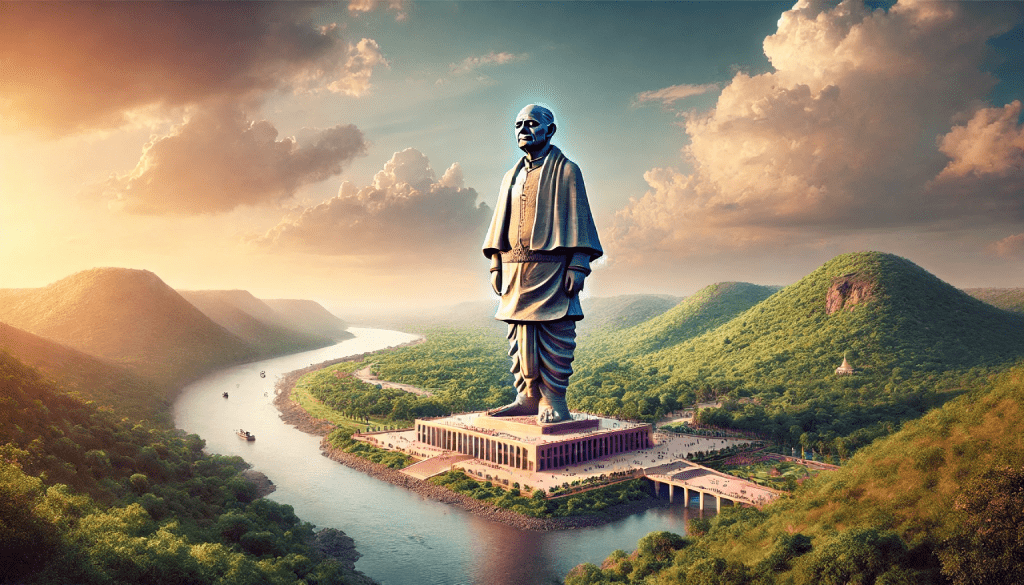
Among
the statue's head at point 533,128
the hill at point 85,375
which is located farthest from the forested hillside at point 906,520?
the hill at point 85,375

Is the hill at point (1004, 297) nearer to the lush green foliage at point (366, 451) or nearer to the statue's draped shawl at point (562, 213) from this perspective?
the statue's draped shawl at point (562, 213)

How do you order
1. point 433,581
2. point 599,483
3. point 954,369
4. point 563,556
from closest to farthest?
point 433,581
point 563,556
point 599,483
point 954,369

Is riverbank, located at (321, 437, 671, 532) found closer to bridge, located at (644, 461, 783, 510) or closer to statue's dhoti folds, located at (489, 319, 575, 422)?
bridge, located at (644, 461, 783, 510)

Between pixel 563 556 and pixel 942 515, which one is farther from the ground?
pixel 942 515

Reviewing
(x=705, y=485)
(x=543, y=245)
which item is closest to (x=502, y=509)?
(x=705, y=485)

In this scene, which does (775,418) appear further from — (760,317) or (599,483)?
(760,317)

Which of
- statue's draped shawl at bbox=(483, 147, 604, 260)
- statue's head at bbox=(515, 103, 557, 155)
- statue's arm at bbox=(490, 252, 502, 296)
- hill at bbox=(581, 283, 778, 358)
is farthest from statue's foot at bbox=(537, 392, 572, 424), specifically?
hill at bbox=(581, 283, 778, 358)

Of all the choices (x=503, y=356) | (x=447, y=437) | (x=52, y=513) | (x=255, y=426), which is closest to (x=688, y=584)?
(x=52, y=513)

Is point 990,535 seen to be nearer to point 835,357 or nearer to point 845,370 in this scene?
point 845,370
